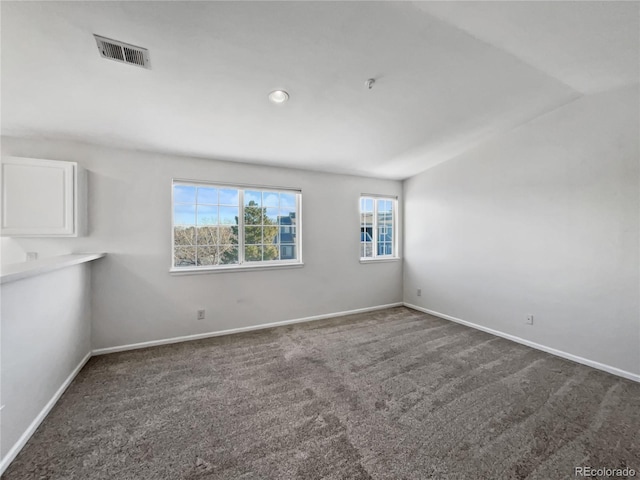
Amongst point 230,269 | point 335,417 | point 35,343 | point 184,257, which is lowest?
point 335,417

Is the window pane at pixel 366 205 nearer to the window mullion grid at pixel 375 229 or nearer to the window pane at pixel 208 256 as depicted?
the window mullion grid at pixel 375 229

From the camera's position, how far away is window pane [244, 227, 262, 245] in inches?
145

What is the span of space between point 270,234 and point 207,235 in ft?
2.84

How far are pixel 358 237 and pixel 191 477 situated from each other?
11.7 feet

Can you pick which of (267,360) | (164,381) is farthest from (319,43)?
(164,381)

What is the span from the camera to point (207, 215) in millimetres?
3455

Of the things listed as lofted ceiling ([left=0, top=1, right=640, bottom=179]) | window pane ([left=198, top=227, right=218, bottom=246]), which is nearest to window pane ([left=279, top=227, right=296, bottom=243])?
window pane ([left=198, top=227, right=218, bottom=246])

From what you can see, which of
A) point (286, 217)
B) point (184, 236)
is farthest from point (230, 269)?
point (286, 217)

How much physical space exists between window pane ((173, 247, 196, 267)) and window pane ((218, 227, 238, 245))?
38 cm

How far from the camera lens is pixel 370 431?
5.75 feet

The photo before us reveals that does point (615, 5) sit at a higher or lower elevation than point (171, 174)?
higher

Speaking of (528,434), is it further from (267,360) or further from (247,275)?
(247,275)

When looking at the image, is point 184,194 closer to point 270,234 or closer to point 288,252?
point 270,234

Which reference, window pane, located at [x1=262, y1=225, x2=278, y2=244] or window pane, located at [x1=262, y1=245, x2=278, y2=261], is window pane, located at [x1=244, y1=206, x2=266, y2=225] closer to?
window pane, located at [x1=262, y1=225, x2=278, y2=244]
